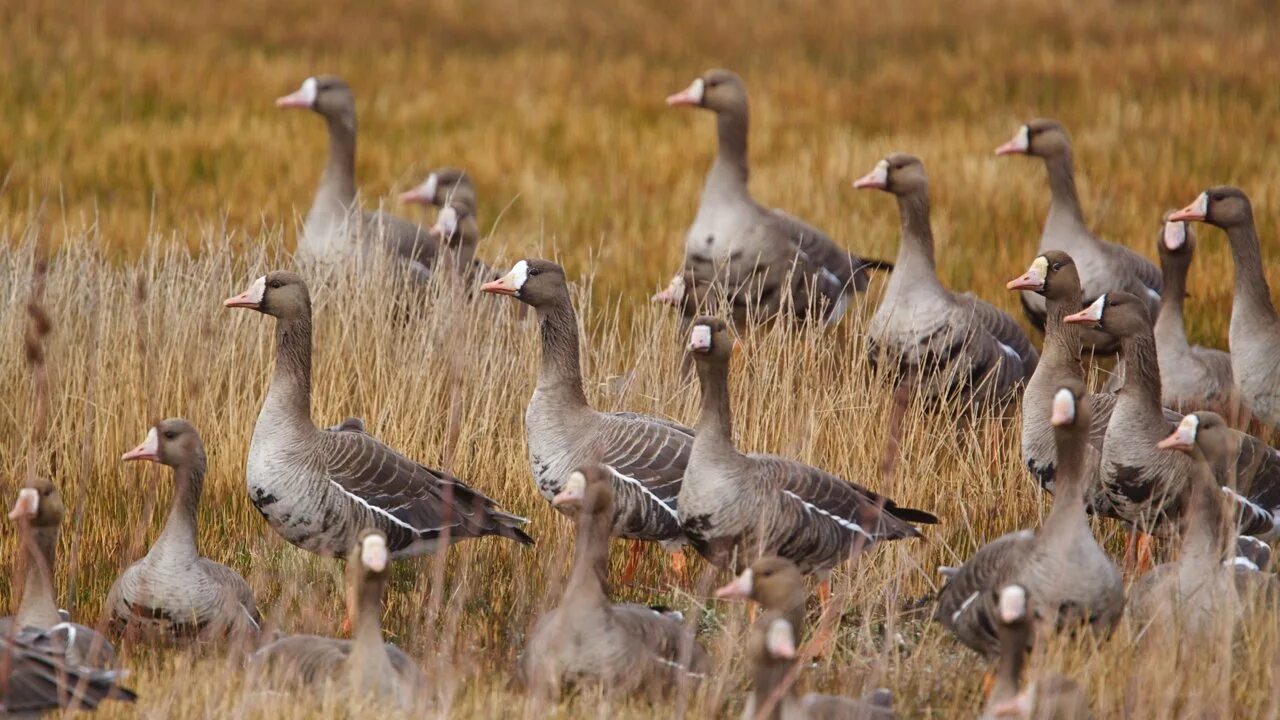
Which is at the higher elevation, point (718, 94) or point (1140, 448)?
point (718, 94)

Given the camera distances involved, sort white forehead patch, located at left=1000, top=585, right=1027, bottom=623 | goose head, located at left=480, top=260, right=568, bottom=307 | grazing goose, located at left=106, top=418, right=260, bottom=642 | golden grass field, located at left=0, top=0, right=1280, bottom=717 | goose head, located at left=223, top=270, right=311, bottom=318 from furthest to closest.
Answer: goose head, located at left=480, top=260, right=568, bottom=307 < goose head, located at left=223, top=270, right=311, bottom=318 < golden grass field, located at left=0, top=0, right=1280, bottom=717 < grazing goose, located at left=106, top=418, right=260, bottom=642 < white forehead patch, located at left=1000, top=585, right=1027, bottom=623

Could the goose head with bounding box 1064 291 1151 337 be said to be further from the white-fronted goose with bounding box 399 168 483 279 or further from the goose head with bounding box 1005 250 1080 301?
the white-fronted goose with bounding box 399 168 483 279

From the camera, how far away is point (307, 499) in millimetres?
7668

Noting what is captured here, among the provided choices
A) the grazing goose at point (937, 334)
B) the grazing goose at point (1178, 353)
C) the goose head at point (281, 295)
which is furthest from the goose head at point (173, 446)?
the grazing goose at point (1178, 353)

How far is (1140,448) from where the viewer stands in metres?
7.92

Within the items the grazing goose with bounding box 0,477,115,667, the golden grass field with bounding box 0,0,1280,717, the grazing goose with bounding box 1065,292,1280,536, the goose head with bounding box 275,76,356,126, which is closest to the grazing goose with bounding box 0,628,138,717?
the grazing goose with bounding box 0,477,115,667

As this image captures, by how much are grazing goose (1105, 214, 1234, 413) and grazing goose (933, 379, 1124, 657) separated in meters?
3.79

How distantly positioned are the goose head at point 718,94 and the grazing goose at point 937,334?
2062 mm

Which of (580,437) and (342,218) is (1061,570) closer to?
(580,437)

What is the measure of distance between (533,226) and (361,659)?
960cm

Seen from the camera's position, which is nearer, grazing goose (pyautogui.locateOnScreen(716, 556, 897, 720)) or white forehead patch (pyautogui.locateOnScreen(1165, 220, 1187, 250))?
grazing goose (pyautogui.locateOnScreen(716, 556, 897, 720))

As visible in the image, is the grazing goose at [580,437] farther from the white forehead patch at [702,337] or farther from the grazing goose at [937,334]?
the grazing goose at [937,334]

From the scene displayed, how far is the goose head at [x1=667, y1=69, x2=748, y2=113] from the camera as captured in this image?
489 inches

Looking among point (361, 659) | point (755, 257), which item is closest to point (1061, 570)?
point (361, 659)
